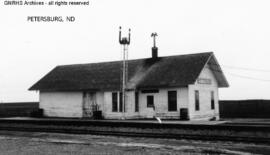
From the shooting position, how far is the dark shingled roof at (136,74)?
24.6 meters

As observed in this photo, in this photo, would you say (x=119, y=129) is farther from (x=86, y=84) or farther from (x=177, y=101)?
(x=86, y=84)

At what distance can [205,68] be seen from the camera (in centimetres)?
2670

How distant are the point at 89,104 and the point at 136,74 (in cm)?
447

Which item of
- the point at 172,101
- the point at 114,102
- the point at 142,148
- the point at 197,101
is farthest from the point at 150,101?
the point at 142,148

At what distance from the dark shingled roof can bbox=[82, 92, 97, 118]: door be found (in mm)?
766

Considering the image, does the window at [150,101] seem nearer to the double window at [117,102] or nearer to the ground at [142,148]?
the double window at [117,102]

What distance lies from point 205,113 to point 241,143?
1342cm

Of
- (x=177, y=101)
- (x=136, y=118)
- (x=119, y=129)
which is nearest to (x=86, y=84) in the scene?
(x=136, y=118)

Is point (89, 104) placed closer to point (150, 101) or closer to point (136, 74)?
point (136, 74)

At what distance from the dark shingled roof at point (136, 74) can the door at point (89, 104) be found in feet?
2.51

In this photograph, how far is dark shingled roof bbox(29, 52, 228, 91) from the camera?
80.6ft

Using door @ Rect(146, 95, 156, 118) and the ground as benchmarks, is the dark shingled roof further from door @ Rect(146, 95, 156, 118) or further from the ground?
the ground

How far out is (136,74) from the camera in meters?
27.1

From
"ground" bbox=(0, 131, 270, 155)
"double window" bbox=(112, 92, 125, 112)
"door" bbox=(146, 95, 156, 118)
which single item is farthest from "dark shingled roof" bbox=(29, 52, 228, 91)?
"ground" bbox=(0, 131, 270, 155)
